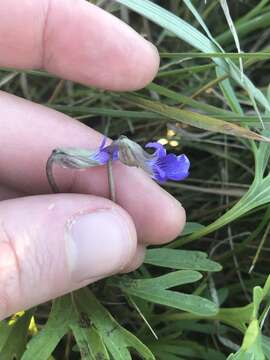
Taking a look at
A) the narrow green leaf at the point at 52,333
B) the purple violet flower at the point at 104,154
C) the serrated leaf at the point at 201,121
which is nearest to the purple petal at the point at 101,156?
the purple violet flower at the point at 104,154

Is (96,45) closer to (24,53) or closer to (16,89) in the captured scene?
(24,53)

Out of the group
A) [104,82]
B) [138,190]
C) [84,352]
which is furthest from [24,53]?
[84,352]

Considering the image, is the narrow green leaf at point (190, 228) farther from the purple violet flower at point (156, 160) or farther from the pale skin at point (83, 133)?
the purple violet flower at point (156, 160)

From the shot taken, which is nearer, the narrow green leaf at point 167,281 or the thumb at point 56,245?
the thumb at point 56,245

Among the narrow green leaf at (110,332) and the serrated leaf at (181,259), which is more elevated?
the serrated leaf at (181,259)

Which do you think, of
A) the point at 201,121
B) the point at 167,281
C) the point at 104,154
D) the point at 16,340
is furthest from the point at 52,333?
→ the point at 201,121

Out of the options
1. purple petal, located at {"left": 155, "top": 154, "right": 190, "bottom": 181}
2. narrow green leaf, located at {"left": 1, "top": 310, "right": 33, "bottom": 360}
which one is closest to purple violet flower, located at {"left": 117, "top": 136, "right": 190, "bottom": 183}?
purple petal, located at {"left": 155, "top": 154, "right": 190, "bottom": 181}
